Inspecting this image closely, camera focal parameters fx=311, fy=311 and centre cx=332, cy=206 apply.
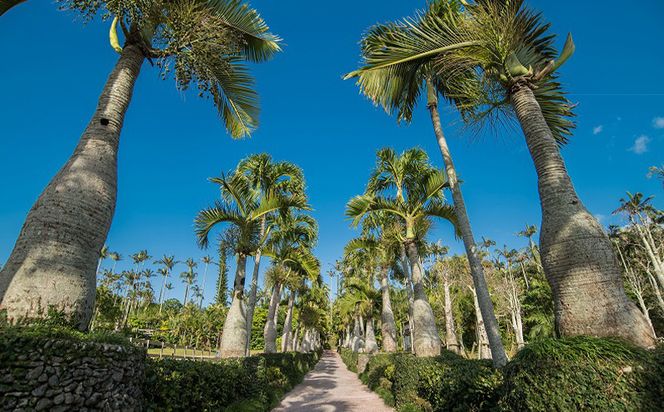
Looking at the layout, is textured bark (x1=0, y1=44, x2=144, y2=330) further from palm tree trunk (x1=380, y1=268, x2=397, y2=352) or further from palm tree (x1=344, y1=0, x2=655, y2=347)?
palm tree trunk (x1=380, y1=268, x2=397, y2=352)

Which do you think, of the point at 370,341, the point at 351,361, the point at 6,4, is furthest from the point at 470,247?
the point at 351,361

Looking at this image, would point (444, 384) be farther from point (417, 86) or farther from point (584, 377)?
point (417, 86)

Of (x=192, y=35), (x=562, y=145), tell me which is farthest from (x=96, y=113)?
(x=562, y=145)

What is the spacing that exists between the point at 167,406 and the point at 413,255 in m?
8.05

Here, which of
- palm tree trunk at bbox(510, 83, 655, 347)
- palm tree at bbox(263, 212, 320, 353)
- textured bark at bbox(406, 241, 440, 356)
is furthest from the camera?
palm tree at bbox(263, 212, 320, 353)

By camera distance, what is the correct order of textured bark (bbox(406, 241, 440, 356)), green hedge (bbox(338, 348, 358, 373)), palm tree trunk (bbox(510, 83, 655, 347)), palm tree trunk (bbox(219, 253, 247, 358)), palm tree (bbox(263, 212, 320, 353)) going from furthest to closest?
green hedge (bbox(338, 348, 358, 373)) < palm tree (bbox(263, 212, 320, 353)) < textured bark (bbox(406, 241, 440, 356)) < palm tree trunk (bbox(219, 253, 247, 358)) < palm tree trunk (bbox(510, 83, 655, 347))

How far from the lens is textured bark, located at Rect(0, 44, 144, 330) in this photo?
3260 mm

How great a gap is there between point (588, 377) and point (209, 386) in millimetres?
6150

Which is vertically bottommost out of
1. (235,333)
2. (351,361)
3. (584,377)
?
(351,361)

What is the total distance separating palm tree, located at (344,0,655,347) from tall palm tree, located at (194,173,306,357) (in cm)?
620

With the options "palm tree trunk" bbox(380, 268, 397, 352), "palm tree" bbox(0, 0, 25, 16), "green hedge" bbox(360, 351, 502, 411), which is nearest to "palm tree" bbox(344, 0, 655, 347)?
"green hedge" bbox(360, 351, 502, 411)

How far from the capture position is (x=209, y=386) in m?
6.13

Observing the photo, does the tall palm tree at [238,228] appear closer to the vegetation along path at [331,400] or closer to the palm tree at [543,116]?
the vegetation along path at [331,400]

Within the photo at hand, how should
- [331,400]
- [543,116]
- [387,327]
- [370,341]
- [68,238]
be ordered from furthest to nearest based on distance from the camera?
[370,341]
[387,327]
[331,400]
[543,116]
[68,238]
